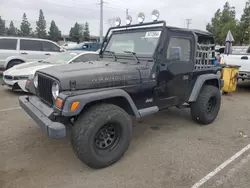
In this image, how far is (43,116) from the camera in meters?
2.85

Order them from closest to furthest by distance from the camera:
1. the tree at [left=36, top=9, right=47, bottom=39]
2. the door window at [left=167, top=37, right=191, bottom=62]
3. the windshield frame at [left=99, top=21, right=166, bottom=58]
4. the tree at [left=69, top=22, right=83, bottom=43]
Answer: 1. the windshield frame at [left=99, top=21, right=166, bottom=58]
2. the door window at [left=167, top=37, right=191, bottom=62]
3. the tree at [left=36, top=9, right=47, bottom=39]
4. the tree at [left=69, top=22, right=83, bottom=43]

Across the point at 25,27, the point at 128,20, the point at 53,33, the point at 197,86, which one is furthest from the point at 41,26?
the point at 197,86

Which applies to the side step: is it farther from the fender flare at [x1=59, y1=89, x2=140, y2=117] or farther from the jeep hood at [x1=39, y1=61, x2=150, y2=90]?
the jeep hood at [x1=39, y1=61, x2=150, y2=90]

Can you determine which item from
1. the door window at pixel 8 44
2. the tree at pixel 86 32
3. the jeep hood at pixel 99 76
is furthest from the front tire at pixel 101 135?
the tree at pixel 86 32

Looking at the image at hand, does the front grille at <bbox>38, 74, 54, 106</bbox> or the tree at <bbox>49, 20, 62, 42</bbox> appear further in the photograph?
the tree at <bbox>49, 20, 62, 42</bbox>

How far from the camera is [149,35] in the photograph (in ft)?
12.0

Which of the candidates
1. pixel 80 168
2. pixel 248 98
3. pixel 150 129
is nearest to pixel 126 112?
pixel 80 168

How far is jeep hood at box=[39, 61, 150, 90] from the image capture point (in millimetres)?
2734

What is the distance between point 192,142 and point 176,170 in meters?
0.99

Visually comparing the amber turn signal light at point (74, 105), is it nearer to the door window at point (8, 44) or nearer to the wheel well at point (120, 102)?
the wheel well at point (120, 102)

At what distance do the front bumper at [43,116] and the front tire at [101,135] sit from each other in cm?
21

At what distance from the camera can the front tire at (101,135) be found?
105 inches

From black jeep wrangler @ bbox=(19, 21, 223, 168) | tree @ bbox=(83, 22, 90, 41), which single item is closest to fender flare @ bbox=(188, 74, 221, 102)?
black jeep wrangler @ bbox=(19, 21, 223, 168)

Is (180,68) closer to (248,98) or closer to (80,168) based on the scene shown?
(80,168)
